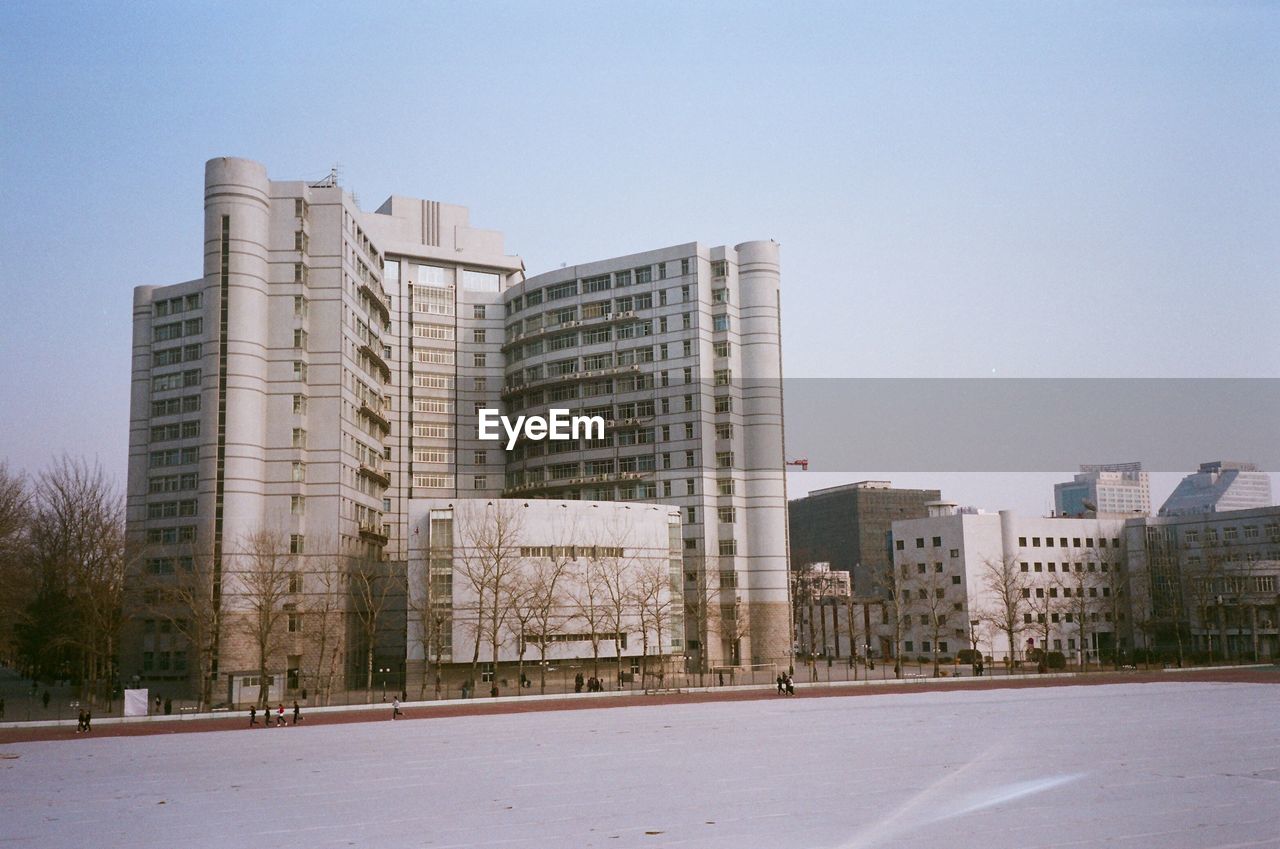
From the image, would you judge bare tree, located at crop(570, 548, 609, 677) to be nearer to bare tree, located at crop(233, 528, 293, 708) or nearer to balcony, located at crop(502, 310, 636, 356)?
bare tree, located at crop(233, 528, 293, 708)

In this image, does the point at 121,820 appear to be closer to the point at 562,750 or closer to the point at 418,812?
the point at 418,812

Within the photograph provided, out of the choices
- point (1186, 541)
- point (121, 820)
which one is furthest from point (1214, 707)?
point (1186, 541)

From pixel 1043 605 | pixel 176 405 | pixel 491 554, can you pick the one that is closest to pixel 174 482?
pixel 176 405

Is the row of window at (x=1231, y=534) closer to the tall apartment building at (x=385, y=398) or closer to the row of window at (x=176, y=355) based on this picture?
the tall apartment building at (x=385, y=398)

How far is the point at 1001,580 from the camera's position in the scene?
12119 centimetres

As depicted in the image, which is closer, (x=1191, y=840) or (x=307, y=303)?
(x=1191, y=840)

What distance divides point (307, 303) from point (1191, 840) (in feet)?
287

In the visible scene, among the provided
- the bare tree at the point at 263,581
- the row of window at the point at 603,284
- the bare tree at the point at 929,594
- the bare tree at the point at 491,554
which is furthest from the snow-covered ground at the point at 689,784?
the bare tree at the point at 929,594

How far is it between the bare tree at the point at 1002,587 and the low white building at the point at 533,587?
4211cm

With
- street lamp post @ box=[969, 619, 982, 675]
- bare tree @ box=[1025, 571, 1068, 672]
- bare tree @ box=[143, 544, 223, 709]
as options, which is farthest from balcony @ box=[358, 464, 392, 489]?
bare tree @ box=[1025, 571, 1068, 672]

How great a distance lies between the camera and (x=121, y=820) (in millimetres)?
26000

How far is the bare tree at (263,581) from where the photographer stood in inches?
3177

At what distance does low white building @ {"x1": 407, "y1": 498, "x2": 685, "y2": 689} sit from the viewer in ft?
287

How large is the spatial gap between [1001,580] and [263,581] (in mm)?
81257
